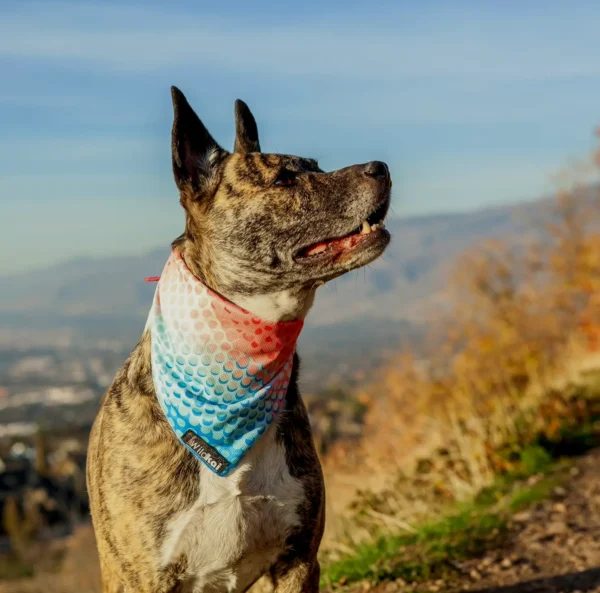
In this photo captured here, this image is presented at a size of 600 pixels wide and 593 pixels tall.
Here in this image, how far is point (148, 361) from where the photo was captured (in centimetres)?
404

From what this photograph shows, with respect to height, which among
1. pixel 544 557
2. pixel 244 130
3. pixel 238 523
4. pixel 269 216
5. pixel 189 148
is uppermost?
pixel 244 130

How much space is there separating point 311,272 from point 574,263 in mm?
19509

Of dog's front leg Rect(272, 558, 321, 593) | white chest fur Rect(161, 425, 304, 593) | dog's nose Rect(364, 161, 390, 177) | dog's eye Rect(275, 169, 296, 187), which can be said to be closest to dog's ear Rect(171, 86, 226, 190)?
dog's eye Rect(275, 169, 296, 187)

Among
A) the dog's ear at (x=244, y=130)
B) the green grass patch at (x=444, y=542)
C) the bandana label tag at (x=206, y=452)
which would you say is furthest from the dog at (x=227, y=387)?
the green grass patch at (x=444, y=542)

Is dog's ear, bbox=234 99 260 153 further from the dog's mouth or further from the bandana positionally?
the dog's mouth

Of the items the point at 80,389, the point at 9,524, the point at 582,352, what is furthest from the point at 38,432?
the point at 80,389

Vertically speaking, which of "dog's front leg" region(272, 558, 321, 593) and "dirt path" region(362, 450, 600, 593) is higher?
"dog's front leg" region(272, 558, 321, 593)

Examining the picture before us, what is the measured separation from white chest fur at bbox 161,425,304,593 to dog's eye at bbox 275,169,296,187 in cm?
119

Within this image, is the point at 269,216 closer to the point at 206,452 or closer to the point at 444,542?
the point at 206,452

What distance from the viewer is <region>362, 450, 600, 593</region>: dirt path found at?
17.1 ft

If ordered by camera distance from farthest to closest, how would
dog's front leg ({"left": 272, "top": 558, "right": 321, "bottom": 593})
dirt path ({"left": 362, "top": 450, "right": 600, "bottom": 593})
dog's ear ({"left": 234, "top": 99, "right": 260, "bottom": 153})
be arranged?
1. dirt path ({"left": 362, "top": 450, "right": 600, "bottom": 593})
2. dog's ear ({"left": 234, "top": 99, "right": 260, "bottom": 153})
3. dog's front leg ({"left": 272, "top": 558, "right": 321, "bottom": 593})

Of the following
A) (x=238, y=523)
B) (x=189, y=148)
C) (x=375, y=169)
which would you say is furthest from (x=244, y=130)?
(x=238, y=523)

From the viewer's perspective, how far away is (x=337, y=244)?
3.68 meters

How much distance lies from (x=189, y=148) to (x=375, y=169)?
86cm
